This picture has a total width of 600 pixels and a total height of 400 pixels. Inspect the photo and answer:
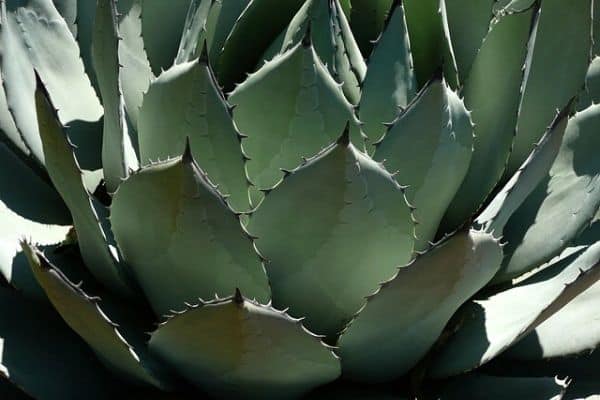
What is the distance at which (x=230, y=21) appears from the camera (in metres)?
1.41

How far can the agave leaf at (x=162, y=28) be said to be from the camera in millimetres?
1480

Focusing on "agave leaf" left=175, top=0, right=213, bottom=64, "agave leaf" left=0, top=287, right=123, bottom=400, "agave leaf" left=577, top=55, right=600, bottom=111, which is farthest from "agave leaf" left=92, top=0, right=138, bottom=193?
"agave leaf" left=577, top=55, right=600, bottom=111

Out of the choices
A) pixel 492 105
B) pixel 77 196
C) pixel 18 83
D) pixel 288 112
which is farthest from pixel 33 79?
pixel 492 105

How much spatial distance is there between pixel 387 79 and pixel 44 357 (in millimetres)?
589

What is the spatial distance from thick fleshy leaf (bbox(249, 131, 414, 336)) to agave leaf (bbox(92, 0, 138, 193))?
0.74ft

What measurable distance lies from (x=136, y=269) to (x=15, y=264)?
20 cm

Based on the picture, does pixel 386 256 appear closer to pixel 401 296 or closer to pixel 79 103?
pixel 401 296

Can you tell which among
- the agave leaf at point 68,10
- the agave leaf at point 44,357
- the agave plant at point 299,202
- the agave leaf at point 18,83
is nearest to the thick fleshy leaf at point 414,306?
the agave plant at point 299,202

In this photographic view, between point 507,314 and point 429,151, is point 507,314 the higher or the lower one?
the lower one

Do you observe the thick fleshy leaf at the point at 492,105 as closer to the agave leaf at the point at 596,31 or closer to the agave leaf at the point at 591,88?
the agave leaf at the point at 591,88

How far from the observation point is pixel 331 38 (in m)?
1.26

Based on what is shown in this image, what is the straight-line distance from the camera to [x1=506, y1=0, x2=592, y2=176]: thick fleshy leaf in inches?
57.7

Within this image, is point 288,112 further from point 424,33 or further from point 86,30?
point 86,30

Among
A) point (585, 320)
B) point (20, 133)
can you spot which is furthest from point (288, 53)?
point (585, 320)
